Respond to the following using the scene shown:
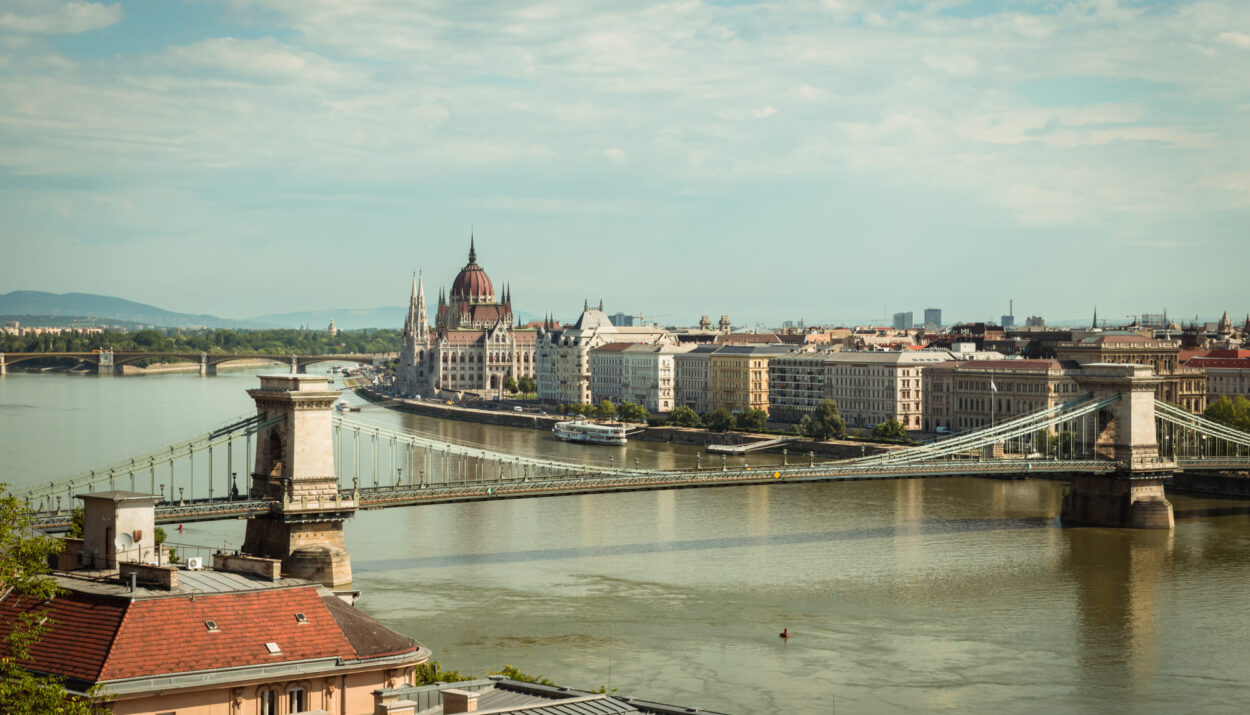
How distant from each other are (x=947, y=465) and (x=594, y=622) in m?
18.6

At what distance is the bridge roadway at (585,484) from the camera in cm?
2948

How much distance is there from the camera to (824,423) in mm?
68188

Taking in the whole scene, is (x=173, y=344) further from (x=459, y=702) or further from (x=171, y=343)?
(x=459, y=702)

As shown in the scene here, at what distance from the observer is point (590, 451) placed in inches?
2653

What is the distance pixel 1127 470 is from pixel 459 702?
1311 inches

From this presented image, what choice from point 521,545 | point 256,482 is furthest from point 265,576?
point 521,545

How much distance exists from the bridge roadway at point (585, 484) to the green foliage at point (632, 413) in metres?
37.7

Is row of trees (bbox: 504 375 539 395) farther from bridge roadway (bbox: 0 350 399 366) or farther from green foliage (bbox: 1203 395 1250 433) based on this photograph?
green foliage (bbox: 1203 395 1250 433)

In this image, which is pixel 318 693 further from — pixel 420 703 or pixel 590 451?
pixel 590 451

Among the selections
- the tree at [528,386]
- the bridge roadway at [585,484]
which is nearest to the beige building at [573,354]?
the tree at [528,386]

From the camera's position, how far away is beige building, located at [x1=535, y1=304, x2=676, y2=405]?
9850 cm

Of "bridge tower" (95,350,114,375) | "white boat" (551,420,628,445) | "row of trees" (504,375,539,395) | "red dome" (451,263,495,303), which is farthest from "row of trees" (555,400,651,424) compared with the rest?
"bridge tower" (95,350,114,375)

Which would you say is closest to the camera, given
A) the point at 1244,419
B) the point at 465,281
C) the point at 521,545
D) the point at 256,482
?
the point at 256,482

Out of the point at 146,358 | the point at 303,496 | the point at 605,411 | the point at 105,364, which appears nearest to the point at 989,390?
the point at 605,411
